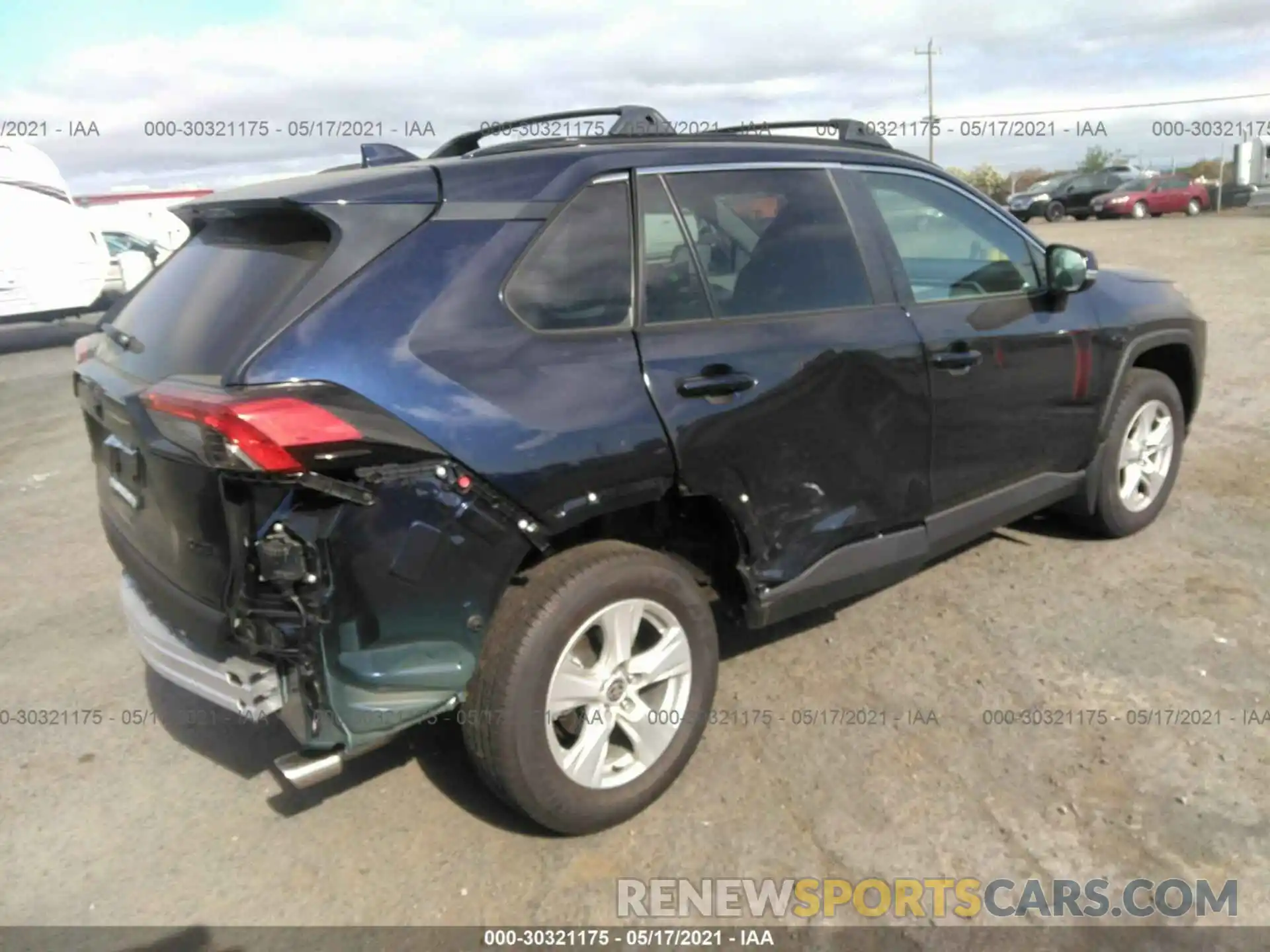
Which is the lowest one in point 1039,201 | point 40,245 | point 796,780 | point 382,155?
point 796,780

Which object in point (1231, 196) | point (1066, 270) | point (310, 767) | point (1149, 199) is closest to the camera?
point (310, 767)

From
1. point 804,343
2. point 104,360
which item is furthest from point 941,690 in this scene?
point 104,360

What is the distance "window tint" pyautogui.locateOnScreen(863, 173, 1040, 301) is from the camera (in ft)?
12.6

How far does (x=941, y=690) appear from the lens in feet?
12.2

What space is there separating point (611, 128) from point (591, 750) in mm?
2089

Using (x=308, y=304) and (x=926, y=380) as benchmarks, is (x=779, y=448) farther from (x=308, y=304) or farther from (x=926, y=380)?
(x=308, y=304)

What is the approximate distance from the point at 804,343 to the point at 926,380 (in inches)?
24.3

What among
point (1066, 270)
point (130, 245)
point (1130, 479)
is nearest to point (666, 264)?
point (1066, 270)

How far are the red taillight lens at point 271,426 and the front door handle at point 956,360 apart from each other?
221 centimetres

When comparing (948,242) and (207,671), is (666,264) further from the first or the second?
(207,671)

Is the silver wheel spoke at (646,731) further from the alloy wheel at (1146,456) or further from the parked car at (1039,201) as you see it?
the parked car at (1039,201)

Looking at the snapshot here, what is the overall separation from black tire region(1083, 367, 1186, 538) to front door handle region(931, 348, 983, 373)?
1.21m

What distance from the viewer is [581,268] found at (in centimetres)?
299

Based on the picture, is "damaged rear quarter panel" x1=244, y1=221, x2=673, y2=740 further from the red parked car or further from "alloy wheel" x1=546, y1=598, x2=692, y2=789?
the red parked car
